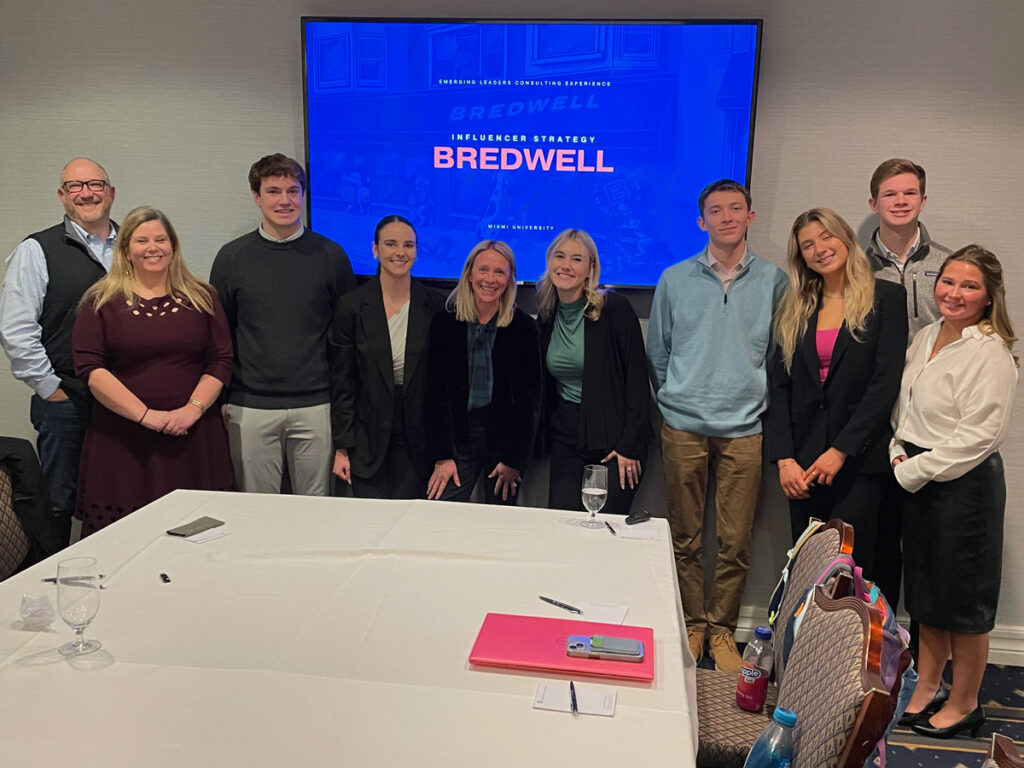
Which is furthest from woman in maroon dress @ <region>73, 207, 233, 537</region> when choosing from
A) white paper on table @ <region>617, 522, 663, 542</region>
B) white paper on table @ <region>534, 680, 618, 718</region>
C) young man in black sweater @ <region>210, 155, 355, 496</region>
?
white paper on table @ <region>534, 680, 618, 718</region>

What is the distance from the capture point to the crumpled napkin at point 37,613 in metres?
1.66

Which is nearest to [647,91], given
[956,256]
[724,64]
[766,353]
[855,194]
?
[724,64]

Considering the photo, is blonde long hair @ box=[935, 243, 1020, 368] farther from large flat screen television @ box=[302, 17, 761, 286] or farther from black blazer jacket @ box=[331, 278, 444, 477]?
black blazer jacket @ box=[331, 278, 444, 477]

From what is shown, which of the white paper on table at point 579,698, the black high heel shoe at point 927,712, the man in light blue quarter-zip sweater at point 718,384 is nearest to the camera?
the white paper on table at point 579,698

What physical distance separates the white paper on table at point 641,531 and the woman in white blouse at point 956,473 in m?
1.00

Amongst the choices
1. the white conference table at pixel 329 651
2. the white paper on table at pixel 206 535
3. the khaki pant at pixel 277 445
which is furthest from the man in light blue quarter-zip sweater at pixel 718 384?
the white paper on table at pixel 206 535

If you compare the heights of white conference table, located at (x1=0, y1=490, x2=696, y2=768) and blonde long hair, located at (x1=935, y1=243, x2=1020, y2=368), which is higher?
blonde long hair, located at (x1=935, y1=243, x2=1020, y2=368)

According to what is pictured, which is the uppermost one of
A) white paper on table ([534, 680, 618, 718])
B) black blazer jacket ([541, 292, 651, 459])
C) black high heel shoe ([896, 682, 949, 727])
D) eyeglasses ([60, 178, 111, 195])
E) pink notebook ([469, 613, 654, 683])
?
eyeglasses ([60, 178, 111, 195])

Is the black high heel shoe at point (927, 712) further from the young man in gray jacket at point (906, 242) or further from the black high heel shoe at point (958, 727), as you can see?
the young man in gray jacket at point (906, 242)

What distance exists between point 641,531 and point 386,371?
1.41 meters

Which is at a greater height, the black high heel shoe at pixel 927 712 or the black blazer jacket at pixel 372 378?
the black blazer jacket at pixel 372 378

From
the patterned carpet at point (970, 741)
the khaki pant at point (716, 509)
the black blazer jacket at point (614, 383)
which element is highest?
the black blazer jacket at point (614, 383)

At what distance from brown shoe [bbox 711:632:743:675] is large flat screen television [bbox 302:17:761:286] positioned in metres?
1.47

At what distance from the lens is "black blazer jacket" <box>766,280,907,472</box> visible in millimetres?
2959
